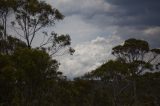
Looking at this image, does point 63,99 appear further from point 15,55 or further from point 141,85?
point 15,55

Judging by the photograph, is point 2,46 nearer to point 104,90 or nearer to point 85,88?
point 85,88

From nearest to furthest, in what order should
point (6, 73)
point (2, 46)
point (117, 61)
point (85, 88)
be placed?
1. point (6, 73)
2. point (2, 46)
3. point (117, 61)
4. point (85, 88)

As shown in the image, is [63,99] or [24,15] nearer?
[24,15]

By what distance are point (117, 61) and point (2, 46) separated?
15260 millimetres

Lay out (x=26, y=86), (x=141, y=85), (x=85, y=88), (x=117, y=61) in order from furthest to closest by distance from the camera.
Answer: (x=141, y=85), (x=85, y=88), (x=117, y=61), (x=26, y=86)

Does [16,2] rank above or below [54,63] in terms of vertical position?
above

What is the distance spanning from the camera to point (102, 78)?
4434 cm

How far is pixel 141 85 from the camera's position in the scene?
50969mm

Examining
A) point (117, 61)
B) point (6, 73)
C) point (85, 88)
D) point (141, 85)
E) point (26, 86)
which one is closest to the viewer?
point (6, 73)

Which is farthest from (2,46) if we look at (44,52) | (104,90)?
(104,90)

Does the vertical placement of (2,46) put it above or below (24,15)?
below

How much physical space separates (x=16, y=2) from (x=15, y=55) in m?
4.68

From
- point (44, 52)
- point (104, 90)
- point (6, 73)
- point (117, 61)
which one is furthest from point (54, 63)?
point (104, 90)

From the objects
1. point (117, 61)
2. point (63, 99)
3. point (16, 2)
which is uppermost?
point (16, 2)
